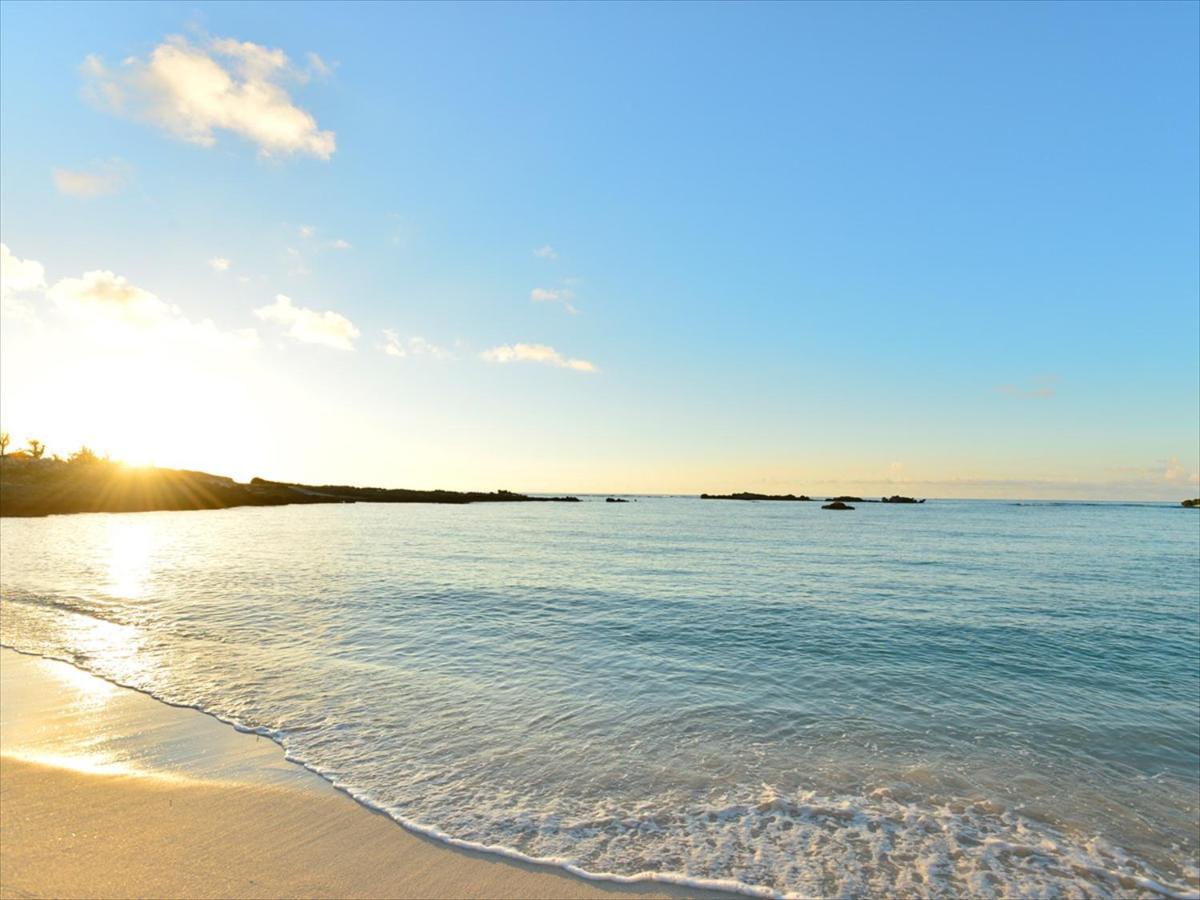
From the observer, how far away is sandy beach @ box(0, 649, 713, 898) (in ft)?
18.8

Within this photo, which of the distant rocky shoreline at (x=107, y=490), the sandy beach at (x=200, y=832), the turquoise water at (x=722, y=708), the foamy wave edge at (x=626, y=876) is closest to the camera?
the sandy beach at (x=200, y=832)

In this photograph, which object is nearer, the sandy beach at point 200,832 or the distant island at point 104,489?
the sandy beach at point 200,832

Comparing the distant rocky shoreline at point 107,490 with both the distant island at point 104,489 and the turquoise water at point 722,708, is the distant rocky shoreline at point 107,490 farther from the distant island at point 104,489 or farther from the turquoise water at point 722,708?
the turquoise water at point 722,708

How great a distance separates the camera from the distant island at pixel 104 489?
85.3 m

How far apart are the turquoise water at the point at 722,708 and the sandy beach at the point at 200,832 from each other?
46 cm

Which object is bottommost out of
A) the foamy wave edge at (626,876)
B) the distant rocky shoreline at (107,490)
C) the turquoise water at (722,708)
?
the turquoise water at (722,708)

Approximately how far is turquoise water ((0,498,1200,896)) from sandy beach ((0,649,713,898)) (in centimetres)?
46

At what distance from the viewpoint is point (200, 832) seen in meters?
6.64

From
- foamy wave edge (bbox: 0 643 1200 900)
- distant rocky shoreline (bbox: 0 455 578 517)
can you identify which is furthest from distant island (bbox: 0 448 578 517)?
foamy wave edge (bbox: 0 643 1200 900)

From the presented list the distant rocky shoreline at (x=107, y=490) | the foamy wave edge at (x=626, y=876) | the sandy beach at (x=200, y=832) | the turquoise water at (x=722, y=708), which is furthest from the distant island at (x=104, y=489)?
the foamy wave edge at (x=626, y=876)

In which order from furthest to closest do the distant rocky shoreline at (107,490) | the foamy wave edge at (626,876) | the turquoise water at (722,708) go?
the distant rocky shoreline at (107,490)
the turquoise water at (722,708)
the foamy wave edge at (626,876)

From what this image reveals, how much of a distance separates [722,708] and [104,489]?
130 m

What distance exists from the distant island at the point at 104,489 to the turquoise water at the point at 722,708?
268 feet

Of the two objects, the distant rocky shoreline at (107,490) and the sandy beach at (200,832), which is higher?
the distant rocky shoreline at (107,490)
